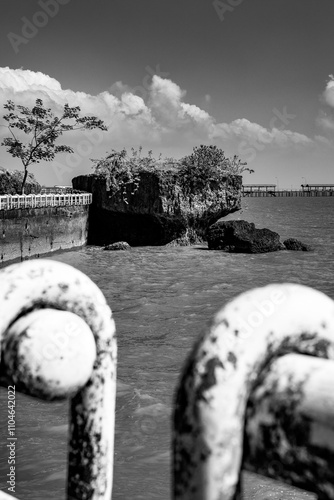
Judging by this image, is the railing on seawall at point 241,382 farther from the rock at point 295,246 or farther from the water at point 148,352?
the rock at point 295,246

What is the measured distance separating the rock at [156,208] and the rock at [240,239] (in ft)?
4.31

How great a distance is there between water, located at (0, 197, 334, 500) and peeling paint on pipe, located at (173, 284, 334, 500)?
0.16m

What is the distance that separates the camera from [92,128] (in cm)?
2725

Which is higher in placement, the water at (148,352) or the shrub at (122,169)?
the shrub at (122,169)

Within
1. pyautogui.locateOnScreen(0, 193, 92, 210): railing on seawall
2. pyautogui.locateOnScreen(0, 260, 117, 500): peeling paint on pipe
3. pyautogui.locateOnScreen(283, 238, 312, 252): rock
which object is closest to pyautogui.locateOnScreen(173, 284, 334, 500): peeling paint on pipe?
pyautogui.locateOnScreen(0, 260, 117, 500): peeling paint on pipe

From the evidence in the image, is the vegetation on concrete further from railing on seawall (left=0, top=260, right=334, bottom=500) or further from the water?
railing on seawall (left=0, top=260, right=334, bottom=500)

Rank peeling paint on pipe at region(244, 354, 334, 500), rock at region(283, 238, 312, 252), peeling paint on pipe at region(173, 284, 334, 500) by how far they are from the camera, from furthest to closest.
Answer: rock at region(283, 238, 312, 252) → peeling paint on pipe at region(173, 284, 334, 500) → peeling paint on pipe at region(244, 354, 334, 500)

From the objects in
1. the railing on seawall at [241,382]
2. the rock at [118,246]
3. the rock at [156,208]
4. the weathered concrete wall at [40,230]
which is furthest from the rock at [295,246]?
the railing on seawall at [241,382]

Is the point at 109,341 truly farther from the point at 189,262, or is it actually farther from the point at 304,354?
the point at 189,262

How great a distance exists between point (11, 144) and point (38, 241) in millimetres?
10740

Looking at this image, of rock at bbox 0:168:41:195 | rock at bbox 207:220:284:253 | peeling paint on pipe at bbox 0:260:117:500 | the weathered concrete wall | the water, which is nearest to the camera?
peeling paint on pipe at bbox 0:260:117:500

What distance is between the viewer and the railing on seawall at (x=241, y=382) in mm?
1026

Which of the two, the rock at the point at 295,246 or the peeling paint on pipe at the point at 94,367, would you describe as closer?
the peeling paint on pipe at the point at 94,367

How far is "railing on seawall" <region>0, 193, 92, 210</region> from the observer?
17531 mm
